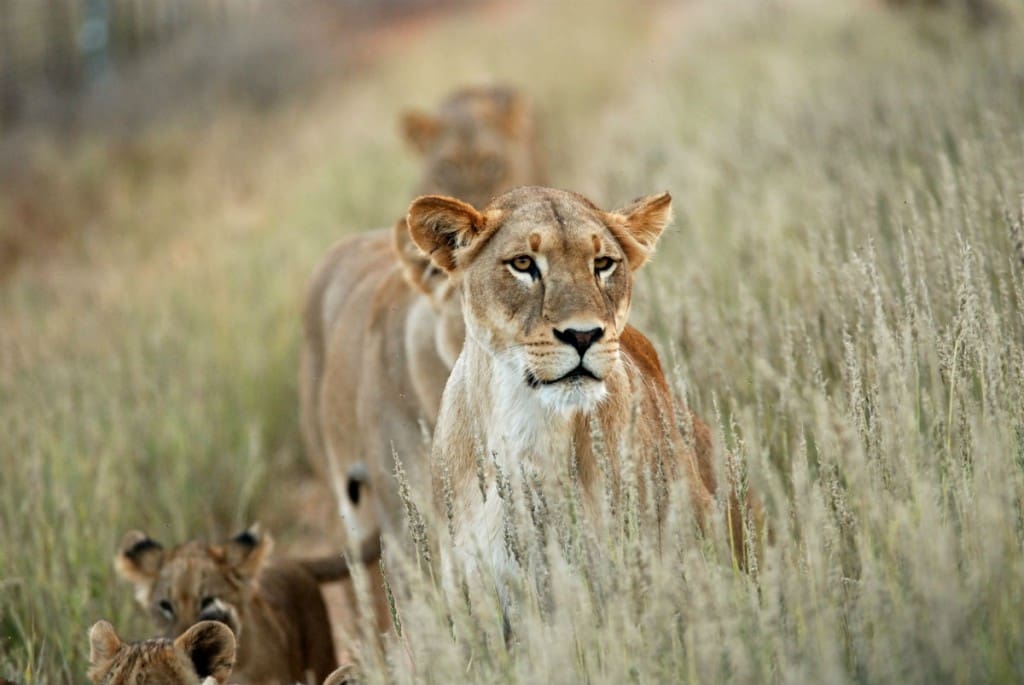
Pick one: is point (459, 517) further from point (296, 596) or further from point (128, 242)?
point (128, 242)

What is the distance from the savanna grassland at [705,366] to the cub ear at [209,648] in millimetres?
415

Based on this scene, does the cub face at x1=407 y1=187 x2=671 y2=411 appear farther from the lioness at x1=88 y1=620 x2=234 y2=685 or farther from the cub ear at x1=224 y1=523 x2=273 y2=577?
the cub ear at x1=224 y1=523 x2=273 y2=577

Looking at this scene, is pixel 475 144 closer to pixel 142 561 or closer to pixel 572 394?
pixel 142 561

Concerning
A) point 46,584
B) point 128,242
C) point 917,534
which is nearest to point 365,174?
point 128,242

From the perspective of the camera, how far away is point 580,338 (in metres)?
3.17

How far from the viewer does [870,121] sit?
23.5 ft

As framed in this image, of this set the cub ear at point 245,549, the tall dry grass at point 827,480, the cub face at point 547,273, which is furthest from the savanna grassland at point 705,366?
the cub ear at point 245,549

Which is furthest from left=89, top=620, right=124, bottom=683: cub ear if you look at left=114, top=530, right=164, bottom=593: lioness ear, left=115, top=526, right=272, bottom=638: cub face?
left=114, top=530, right=164, bottom=593: lioness ear

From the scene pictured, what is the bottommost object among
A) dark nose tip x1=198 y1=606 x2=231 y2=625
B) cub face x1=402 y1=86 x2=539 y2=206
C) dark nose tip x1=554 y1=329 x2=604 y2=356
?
dark nose tip x1=198 y1=606 x2=231 y2=625

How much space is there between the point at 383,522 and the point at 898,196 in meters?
2.44

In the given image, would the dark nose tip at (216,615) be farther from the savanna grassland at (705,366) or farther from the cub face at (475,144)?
the cub face at (475,144)

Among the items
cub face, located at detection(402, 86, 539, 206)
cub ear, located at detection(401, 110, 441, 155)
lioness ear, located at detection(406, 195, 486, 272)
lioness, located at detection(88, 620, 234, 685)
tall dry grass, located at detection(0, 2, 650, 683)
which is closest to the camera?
lioness ear, located at detection(406, 195, 486, 272)

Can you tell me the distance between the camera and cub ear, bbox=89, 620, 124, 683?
366 cm

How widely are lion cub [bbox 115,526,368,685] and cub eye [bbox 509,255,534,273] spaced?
1538 mm
